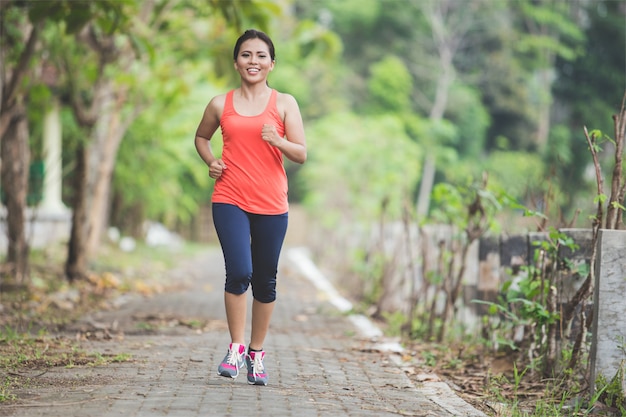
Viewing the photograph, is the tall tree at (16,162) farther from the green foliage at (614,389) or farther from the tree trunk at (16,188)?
the green foliage at (614,389)

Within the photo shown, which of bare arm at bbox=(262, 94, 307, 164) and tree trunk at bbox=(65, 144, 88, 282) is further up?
bare arm at bbox=(262, 94, 307, 164)

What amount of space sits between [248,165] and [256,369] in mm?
1187

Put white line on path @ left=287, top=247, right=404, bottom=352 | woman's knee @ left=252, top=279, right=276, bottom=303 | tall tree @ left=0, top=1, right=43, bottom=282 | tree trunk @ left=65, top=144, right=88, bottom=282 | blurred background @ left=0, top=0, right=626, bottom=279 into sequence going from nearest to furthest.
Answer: woman's knee @ left=252, top=279, right=276, bottom=303 → white line on path @ left=287, top=247, right=404, bottom=352 → blurred background @ left=0, top=0, right=626, bottom=279 → tall tree @ left=0, top=1, right=43, bottom=282 → tree trunk @ left=65, top=144, right=88, bottom=282

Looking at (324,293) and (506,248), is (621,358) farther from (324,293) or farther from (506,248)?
(324,293)

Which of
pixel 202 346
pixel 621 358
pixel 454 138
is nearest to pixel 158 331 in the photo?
pixel 202 346

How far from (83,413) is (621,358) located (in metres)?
2.99

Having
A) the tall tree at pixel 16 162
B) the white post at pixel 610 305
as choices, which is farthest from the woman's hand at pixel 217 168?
the tall tree at pixel 16 162

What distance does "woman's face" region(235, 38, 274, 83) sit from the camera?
5980 millimetres

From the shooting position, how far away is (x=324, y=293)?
561 inches

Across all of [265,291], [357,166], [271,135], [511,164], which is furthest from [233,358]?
[511,164]

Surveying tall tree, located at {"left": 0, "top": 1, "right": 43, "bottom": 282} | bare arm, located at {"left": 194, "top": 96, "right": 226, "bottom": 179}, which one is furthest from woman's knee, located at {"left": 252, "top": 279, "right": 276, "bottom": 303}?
tall tree, located at {"left": 0, "top": 1, "right": 43, "bottom": 282}

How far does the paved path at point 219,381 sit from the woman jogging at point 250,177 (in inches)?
16.1

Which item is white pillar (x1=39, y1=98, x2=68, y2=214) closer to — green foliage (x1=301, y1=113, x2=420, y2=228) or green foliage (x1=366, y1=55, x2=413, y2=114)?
green foliage (x1=301, y1=113, x2=420, y2=228)

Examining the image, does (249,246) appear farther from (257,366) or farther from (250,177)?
(257,366)
